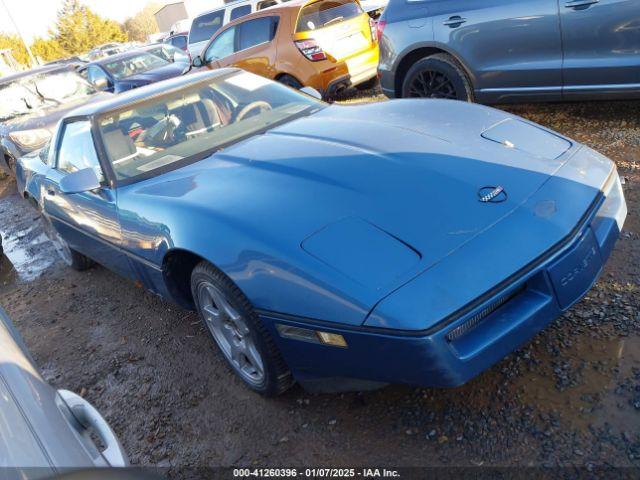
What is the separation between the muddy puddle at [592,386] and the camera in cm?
197

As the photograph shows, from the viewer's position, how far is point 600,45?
3975 millimetres

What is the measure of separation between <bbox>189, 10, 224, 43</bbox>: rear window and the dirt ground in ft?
34.6

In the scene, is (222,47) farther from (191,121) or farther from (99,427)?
(99,427)

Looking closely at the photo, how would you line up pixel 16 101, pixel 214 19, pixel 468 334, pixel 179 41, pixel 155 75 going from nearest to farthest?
pixel 468 334 → pixel 16 101 → pixel 155 75 → pixel 214 19 → pixel 179 41

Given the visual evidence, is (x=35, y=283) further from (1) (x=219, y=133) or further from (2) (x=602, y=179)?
(2) (x=602, y=179)

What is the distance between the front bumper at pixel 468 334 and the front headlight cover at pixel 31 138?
21.2 ft

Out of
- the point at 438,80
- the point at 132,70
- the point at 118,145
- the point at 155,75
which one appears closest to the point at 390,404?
the point at 118,145

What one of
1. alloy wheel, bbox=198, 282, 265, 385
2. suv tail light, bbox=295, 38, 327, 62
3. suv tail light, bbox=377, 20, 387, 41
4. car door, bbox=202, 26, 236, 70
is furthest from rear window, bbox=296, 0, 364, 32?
alloy wheel, bbox=198, 282, 265, 385

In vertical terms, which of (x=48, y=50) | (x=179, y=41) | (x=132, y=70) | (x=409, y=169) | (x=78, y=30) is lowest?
(x=409, y=169)

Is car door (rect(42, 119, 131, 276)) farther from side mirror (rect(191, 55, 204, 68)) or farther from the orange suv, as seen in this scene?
side mirror (rect(191, 55, 204, 68))

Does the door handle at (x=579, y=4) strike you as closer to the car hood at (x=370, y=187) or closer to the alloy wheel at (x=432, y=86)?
the alloy wheel at (x=432, y=86)

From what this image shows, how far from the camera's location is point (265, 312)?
209cm

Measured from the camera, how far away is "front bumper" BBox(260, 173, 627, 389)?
176cm

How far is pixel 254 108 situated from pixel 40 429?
2.68m
